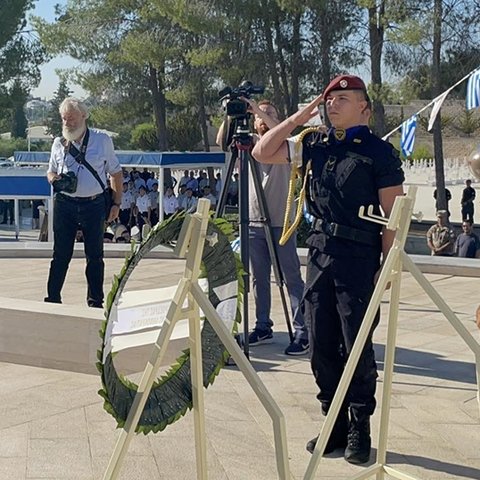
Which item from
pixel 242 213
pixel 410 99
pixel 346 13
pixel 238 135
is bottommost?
pixel 242 213

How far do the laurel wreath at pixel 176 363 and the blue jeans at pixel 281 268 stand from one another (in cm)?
259

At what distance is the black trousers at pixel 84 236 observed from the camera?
22.9ft

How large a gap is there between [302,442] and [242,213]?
182cm

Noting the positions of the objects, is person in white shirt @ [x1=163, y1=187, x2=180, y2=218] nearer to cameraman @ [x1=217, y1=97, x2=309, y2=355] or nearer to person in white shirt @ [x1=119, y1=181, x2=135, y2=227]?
person in white shirt @ [x1=119, y1=181, x2=135, y2=227]

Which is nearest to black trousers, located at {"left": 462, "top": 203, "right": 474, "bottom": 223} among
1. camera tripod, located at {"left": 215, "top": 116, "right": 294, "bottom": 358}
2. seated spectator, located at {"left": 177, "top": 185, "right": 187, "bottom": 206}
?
seated spectator, located at {"left": 177, "top": 185, "right": 187, "bottom": 206}

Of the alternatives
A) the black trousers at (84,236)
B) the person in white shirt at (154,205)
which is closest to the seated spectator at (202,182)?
the person in white shirt at (154,205)

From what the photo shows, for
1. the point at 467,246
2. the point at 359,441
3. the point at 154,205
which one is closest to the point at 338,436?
the point at 359,441

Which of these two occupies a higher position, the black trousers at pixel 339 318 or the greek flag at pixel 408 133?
the greek flag at pixel 408 133

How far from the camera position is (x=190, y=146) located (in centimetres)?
4247

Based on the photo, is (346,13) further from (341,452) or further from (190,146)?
(341,452)

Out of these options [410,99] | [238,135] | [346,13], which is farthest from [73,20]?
[238,135]

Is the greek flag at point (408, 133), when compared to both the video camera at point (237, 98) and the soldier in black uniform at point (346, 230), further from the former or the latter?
the soldier in black uniform at point (346, 230)

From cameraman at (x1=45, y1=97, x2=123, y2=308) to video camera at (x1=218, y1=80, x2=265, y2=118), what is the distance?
158 centimetres

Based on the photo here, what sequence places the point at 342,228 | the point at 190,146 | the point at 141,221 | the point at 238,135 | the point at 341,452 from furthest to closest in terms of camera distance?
the point at 190,146, the point at 141,221, the point at 238,135, the point at 341,452, the point at 342,228
